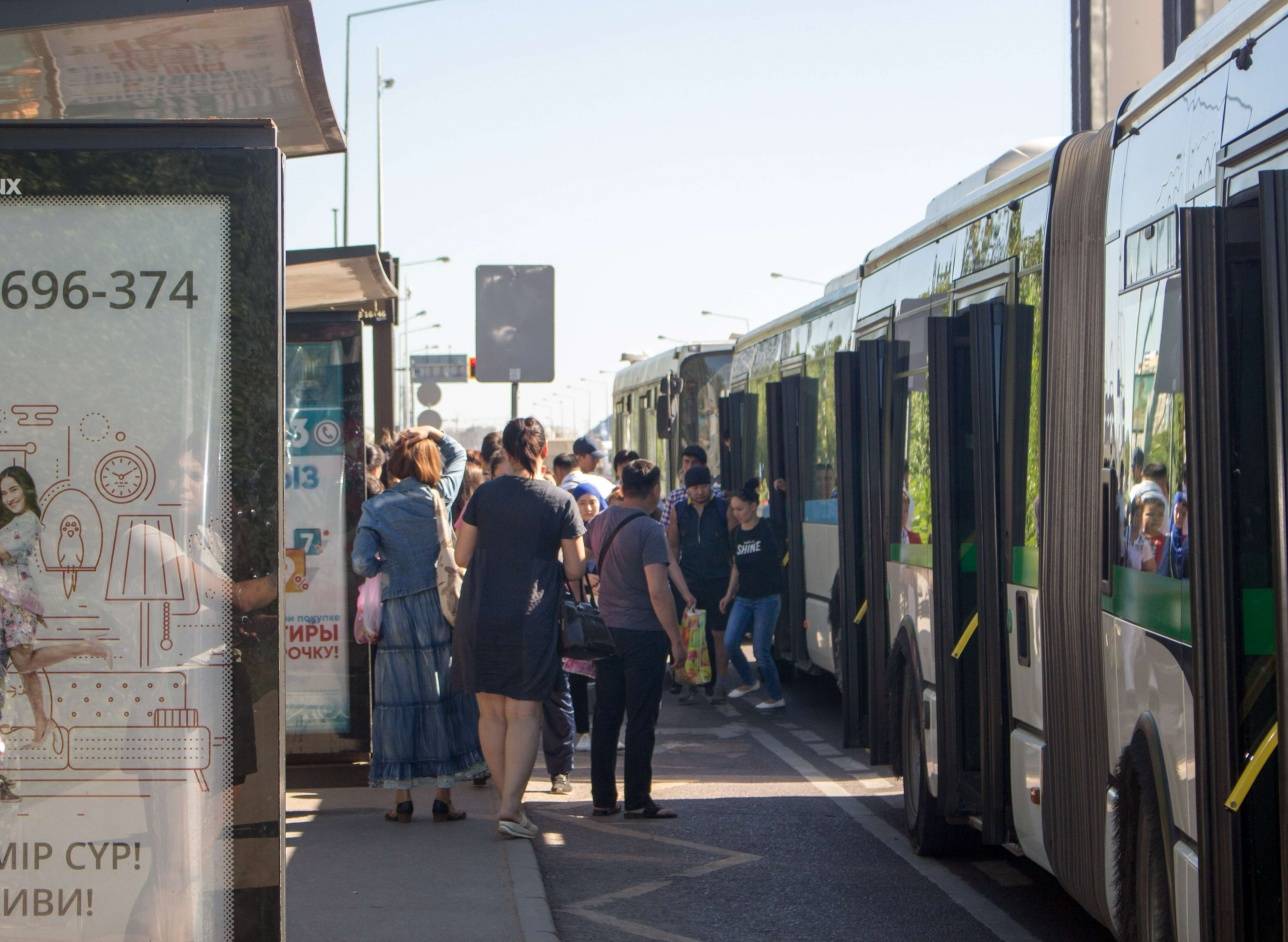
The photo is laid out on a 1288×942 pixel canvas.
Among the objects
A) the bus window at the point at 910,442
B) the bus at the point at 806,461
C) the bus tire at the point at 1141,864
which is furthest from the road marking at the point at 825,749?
the bus tire at the point at 1141,864

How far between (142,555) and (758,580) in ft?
34.4

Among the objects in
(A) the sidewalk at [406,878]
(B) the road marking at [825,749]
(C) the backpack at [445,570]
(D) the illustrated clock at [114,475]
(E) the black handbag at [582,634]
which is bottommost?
(B) the road marking at [825,749]

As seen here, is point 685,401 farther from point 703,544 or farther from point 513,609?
point 513,609

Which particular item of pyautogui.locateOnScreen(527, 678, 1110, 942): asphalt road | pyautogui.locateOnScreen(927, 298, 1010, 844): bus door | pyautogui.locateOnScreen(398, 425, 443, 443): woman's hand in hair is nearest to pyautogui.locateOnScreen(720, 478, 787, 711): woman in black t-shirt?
pyautogui.locateOnScreen(527, 678, 1110, 942): asphalt road

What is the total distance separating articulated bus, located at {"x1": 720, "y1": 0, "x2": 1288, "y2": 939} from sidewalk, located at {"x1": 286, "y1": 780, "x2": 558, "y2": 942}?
1927 mm

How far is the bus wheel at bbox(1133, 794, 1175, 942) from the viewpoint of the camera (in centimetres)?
518

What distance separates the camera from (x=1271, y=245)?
153 inches

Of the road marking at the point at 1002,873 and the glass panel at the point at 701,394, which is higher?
the glass panel at the point at 701,394

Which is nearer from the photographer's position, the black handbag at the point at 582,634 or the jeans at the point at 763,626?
the black handbag at the point at 582,634

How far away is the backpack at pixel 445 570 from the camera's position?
9.34 m

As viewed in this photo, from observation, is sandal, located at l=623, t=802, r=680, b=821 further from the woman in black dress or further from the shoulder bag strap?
the shoulder bag strap

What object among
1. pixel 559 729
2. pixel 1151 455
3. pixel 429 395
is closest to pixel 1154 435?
pixel 1151 455

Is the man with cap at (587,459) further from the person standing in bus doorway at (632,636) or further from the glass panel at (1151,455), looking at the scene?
the glass panel at (1151,455)

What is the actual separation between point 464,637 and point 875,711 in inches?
85.3
